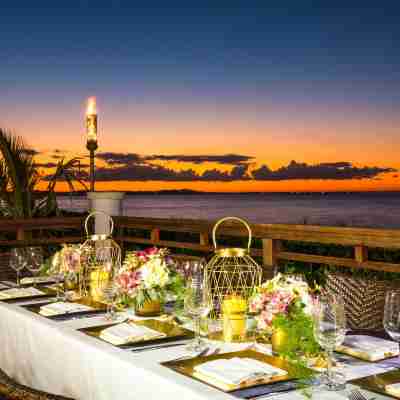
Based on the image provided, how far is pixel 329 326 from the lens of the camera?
5.37ft

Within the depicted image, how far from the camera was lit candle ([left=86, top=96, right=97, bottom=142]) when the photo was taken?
6.37 metres

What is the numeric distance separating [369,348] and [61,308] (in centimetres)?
128

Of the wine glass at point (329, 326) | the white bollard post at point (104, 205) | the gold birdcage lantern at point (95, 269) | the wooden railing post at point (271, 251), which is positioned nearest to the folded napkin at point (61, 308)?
the gold birdcage lantern at point (95, 269)

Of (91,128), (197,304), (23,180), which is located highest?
(91,128)

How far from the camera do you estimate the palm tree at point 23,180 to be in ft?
21.8

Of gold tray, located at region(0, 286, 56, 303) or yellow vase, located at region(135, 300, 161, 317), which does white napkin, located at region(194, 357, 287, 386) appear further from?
gold tray, located at region(0, 286, 56, 303)

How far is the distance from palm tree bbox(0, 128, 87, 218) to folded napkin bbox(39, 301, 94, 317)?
4201mm

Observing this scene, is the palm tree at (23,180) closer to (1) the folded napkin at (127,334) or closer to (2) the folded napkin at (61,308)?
(2) the folded napkin at (61,308)

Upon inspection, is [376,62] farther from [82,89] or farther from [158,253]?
[158,253]

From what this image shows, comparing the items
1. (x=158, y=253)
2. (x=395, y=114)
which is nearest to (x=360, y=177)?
(x=395, y=114)

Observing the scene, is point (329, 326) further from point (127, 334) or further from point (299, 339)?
point (127, 334)

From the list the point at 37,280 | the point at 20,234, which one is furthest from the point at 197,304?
the point at 20,234

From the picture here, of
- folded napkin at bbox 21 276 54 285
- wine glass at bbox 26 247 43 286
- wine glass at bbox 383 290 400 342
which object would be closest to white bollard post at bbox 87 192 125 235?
folded napkin at bbox 21 276 54 285

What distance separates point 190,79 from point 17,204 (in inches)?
250
